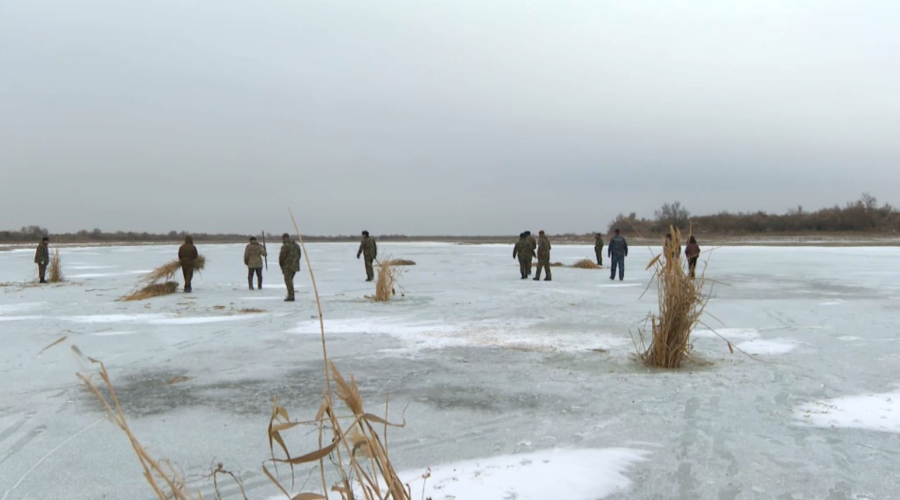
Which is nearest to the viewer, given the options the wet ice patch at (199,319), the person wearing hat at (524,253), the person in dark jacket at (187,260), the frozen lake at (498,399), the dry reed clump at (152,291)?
the frozen lake at (498,399)

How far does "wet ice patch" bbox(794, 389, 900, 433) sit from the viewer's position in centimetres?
402

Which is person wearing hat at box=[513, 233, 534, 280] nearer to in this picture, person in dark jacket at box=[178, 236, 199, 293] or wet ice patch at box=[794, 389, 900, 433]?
person in dark jacket at box=[178, 236, 199, 293]

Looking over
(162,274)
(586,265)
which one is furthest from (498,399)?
(586,265)

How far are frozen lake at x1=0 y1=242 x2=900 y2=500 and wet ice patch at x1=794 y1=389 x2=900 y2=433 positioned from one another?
2cm

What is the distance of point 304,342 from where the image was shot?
7.51 metres

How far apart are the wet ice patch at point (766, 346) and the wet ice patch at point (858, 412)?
1758 mm

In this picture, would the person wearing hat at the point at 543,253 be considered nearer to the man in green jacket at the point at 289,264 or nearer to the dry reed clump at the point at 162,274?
the man in green jacket at the point at 289,264

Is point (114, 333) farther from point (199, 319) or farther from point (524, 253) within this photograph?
point (524, 253)

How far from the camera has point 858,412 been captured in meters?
4.28

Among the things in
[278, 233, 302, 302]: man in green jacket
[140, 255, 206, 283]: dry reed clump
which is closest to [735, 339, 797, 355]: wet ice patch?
[278, 233, 302, 302]: man in green jacket

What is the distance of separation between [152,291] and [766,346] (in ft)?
38.4

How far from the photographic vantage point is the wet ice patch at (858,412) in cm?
402

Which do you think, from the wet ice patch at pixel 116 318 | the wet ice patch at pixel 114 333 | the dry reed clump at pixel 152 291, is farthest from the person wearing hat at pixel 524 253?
the wet ice patch at pixel 114 333

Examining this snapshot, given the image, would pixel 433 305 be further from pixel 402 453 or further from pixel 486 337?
pixel 402 453
